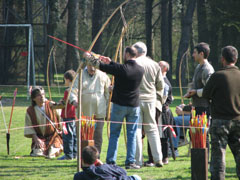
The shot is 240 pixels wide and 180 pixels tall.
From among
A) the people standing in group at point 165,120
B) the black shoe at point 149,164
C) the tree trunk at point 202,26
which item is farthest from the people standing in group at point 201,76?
the tree trunk at point 202,26

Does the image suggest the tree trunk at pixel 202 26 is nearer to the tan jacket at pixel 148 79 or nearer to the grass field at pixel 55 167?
the grass field at pixel 55 167

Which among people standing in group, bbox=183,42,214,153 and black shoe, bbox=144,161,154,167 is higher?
people standing in group, bbox=183,42,214,153

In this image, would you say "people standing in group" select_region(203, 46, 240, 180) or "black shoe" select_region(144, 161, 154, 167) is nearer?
"people standing in group" select_region(203, 46, 240, 180)

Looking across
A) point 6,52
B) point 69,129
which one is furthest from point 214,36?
point 69,129

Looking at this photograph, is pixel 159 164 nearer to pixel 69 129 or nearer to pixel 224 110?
pixel 69 129

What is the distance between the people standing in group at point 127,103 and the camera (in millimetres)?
5398

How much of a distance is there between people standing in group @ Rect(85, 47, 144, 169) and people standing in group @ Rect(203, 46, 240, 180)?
1.11 m

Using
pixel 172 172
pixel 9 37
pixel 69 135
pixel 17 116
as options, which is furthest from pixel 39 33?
pixel 172 172

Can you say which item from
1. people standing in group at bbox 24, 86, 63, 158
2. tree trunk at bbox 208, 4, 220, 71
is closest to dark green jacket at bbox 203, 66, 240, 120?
people standing in group at bbox 24, 86, 63, 158

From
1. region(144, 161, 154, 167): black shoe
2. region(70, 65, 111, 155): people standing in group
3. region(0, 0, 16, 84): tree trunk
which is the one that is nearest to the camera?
region(144, 161, 154, 167): black shoe

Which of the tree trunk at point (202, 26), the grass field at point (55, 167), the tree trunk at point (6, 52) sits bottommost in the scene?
the grass field at point (55, 167)

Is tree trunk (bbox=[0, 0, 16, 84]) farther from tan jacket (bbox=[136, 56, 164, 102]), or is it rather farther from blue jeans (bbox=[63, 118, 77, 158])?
tan jacket (bbox=[136, 56, 164, 102])

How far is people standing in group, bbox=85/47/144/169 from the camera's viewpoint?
213 inches

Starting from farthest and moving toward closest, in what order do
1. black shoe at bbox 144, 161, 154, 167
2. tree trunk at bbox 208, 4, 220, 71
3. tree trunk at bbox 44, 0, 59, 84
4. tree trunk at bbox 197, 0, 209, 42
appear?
tree trunk at bbox 197, 0, 209, 42, tree trunk at bbox 208, 4, 220, 71, tree trunk at bbox 44, 0, 59, 84, black shoe at bbox 144, 161, 154, 167
